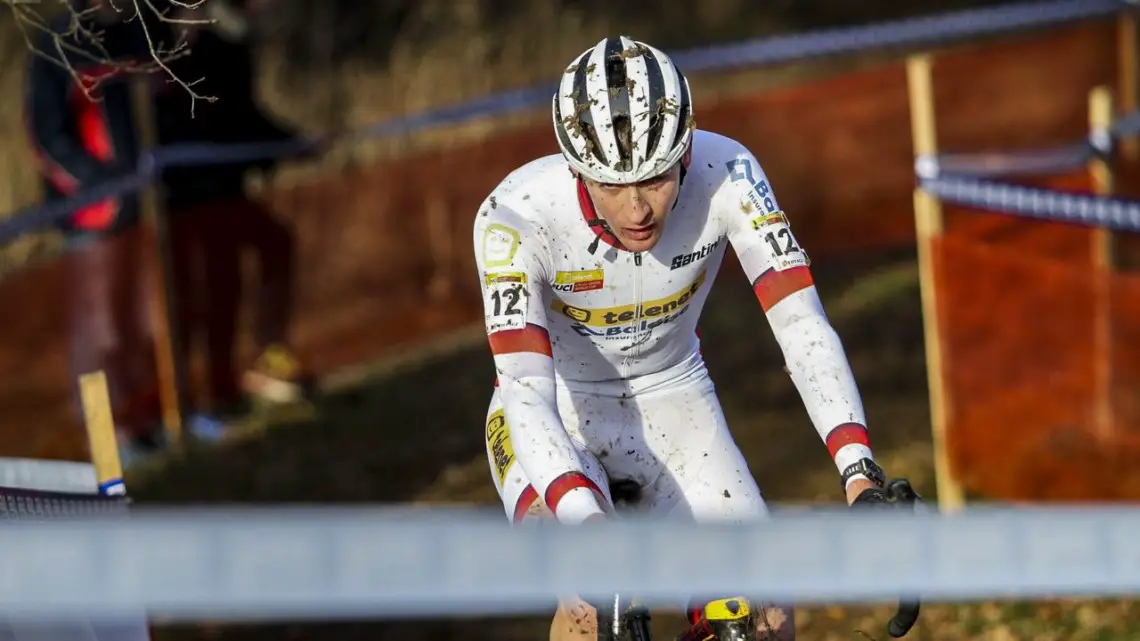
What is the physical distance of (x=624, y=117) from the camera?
461 centimetres

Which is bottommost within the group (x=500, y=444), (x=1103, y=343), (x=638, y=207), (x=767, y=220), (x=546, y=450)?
(x=1103, y=343)

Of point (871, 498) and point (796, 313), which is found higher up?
point (796, 313)

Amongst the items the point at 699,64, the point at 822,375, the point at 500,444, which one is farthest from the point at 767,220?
the point at 699,64

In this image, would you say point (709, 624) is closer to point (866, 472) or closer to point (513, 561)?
point (866, 472)

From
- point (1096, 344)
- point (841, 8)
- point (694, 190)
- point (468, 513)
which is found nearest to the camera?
point (694, 190)

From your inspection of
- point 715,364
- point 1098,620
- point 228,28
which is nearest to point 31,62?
point 228,28

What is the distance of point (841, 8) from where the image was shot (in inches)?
920

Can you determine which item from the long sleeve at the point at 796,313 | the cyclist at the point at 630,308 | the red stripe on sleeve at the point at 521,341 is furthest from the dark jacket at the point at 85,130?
the red stripe on sleeve at the point at 521,341

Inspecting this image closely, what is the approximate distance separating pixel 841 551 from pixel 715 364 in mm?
9744

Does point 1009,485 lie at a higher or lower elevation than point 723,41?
lower

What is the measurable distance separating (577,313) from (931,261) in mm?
3943

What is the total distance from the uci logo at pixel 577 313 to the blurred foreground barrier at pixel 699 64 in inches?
235

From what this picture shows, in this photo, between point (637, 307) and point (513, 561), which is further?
point (637, 307)

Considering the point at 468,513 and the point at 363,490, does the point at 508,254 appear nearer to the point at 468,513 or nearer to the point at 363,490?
the point at 468,513
